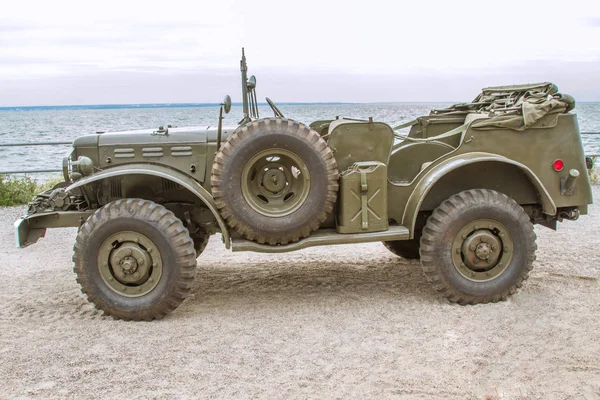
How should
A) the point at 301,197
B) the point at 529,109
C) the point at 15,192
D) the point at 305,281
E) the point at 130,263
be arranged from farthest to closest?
the point at 15,192
the point at 305,281
the point at 529,109
the point at 301,197
the point at 130,263

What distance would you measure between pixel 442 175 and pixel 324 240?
3.62 ft

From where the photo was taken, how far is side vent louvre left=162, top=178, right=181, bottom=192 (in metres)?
6.65

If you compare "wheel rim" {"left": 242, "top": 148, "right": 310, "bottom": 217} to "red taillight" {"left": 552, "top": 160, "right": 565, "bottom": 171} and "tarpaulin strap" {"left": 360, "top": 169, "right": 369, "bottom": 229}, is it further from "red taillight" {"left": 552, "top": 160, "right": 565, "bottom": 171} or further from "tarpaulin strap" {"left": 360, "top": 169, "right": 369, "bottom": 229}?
"red taillight" {"left": 552, "top": 160, "right": 565, "bottom": 171}

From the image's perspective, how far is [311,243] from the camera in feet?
20.2

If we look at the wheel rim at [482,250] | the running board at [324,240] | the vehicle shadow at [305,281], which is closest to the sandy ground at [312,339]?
the vehicle shadow at [305,281]

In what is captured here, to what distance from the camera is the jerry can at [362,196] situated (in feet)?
20.3

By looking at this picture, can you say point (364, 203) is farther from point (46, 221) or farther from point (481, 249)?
point (46, 221)

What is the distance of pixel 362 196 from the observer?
Answer: 20.5 feet

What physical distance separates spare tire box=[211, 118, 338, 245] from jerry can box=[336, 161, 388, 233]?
0.15 m

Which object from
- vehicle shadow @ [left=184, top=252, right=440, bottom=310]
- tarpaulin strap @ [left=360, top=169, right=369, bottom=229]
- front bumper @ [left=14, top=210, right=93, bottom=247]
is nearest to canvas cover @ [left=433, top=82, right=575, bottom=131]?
tarpaulin strap @ [left=360, top=169, right=369, bottom=229]

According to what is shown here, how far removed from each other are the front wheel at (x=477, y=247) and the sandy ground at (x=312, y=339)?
18 cm

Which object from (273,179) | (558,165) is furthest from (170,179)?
(558,165)

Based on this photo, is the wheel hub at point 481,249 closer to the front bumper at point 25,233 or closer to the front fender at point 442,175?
the front fender at point 442,175

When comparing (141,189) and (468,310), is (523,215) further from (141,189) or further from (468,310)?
(141,189)
